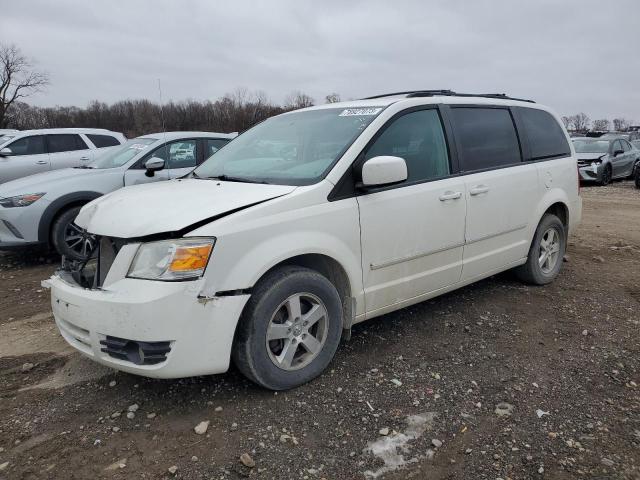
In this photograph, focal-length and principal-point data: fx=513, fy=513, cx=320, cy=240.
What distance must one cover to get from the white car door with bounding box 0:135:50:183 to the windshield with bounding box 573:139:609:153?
15321 mm

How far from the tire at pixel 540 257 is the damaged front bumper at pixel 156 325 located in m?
3.29

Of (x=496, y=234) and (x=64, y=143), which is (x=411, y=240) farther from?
(x=64, y=143)

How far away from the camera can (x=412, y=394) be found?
3121 mm

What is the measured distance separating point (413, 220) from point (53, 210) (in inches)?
182

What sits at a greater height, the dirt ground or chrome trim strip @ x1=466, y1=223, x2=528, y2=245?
chrome trim strip @ x1=466, y1=223, x2=528, y2=245

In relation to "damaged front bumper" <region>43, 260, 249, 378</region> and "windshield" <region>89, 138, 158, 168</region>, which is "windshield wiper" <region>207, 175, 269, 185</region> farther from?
"windshield" <region>89, 138, 158, 168</region>

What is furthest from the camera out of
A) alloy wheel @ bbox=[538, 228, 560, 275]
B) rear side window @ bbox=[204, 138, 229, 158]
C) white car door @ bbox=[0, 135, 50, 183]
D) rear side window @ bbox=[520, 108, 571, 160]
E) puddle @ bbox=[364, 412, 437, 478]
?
white car door @ bbox=[0, 135, 50, 183]

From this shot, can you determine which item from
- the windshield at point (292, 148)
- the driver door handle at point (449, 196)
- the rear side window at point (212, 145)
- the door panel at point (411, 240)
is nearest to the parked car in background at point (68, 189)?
the rear side window at point (212, 145)

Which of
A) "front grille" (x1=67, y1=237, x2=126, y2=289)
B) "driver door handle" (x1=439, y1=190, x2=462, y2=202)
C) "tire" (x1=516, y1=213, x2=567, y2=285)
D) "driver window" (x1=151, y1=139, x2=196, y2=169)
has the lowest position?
"tire" (x1=516, y1=213, x2=567, y2=285)

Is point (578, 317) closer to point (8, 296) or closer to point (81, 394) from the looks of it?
point (81, 394)

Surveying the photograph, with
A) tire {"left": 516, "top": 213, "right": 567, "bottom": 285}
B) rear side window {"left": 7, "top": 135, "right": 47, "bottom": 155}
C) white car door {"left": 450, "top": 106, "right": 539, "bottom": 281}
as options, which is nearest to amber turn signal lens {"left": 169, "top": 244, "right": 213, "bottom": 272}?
white car door {"left": 450, "top": 106, "right": 539, "bottom": 281}

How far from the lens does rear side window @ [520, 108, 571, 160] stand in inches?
193

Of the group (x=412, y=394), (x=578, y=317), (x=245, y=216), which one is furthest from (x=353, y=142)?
(x=578, y=317)

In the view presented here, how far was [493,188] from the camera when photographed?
4.27 metres
